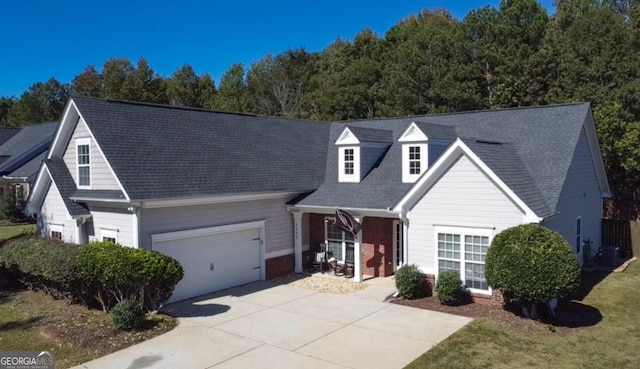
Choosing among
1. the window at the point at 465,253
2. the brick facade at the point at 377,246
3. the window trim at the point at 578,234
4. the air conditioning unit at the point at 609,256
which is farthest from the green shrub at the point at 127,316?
the air conditioning unit at the point at 609,256

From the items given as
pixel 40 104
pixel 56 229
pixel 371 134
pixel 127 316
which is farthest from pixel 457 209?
pixel 40 104

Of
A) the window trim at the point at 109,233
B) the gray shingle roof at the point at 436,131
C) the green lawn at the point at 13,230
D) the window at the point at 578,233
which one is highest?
the gray shingle roof at the point at 436,131

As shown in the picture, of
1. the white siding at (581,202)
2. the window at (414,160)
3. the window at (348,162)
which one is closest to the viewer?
the white siding at (581,202)

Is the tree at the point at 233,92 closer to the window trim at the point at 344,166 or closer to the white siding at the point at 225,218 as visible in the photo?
the window trim at the point at 344,166

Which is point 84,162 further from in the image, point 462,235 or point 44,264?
point 462,235

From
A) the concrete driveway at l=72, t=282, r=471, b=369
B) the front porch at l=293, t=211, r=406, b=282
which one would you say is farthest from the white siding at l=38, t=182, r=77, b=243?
the front porch at l=293, t=211, r=406, b=282

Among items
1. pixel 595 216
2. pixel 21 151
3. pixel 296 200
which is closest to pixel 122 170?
pixel 296 200

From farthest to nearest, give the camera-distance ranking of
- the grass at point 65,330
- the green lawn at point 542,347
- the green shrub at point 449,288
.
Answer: the green shrub at point 449,288, the grass at point 65,330, the green lawn at point 542,347
